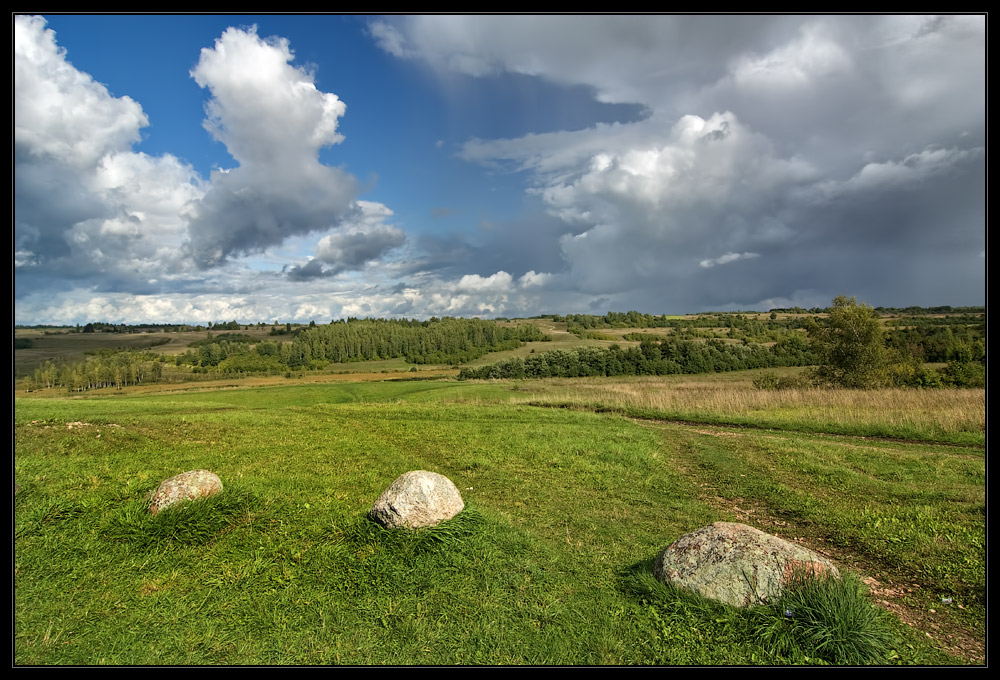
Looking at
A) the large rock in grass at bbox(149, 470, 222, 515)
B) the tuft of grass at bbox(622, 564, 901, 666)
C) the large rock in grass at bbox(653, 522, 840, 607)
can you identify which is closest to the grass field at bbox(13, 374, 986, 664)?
the tuft of grass at bbox(622, 564, 901, 666)

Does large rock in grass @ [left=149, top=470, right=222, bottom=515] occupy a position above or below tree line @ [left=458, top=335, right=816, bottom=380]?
above

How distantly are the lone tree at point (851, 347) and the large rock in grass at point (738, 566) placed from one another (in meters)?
32.3

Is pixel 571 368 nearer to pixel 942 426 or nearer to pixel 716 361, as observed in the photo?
pixel 716 361

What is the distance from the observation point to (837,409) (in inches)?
882

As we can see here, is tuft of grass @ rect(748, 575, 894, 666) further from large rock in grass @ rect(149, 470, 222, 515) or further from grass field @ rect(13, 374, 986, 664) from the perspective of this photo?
large rock in grass @ rect(149, 470, 222, 515)

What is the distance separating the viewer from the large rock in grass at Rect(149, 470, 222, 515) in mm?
8188

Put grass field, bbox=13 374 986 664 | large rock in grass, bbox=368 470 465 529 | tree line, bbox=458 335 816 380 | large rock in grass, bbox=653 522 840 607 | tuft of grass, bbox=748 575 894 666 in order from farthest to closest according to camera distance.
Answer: tree line, bbox=458 335 816 380 < large rock in grass, bbox=368 470 465 529 < large rock in grass, bbox=653 522 840 607 < grass field, bbox=13 374 986 664 < tuft of grass, bbox=748 575 894 666

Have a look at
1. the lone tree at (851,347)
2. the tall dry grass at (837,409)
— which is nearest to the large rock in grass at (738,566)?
the tall dry grass at (837,409)

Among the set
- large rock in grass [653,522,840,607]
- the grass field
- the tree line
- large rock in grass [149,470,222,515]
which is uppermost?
large rock in grass [149,470,222,515]

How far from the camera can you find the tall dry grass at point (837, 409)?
18750 mm

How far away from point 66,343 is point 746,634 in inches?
1150

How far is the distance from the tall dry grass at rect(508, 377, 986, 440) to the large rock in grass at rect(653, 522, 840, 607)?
16839 mm

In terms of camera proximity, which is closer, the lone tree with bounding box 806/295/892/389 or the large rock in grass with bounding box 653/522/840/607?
the large rock in grass with bounding box 653/522/840/607

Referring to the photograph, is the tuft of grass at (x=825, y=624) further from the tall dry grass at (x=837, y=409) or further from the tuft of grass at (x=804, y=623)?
the tall dry grass at (x=837, y=409)
